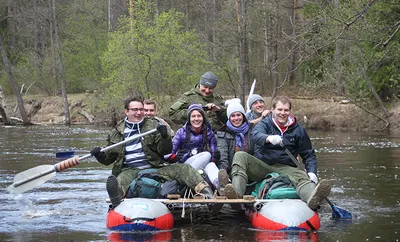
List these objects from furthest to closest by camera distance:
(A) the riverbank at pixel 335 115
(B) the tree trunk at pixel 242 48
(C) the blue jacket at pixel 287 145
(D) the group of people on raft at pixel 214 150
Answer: (B) the tree trunk at pixel 242 48 → (A) the riverbank at pixel 335 115 → (C) the blue jacket at pixel 287 145 → (D) the group of people on raft at pixel 214 150

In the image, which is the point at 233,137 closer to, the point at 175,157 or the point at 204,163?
the point at 204,163

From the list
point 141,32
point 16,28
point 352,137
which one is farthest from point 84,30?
point 352,137

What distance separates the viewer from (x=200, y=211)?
920cm

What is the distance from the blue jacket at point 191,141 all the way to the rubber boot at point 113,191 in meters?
1.27

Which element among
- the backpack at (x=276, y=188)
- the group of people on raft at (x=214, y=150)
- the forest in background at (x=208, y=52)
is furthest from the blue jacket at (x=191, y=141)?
the forest in background at (x=208, y=52)

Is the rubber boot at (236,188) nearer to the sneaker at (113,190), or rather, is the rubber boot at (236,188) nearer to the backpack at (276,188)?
the backpack at (276,188)

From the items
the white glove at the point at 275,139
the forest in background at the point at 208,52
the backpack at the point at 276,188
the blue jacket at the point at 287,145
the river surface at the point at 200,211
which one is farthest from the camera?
the forest in background at the point at 208,52

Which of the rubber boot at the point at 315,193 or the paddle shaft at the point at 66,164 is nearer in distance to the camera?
the rubber boot at the point at 315,193

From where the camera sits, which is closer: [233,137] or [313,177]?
[313,177]

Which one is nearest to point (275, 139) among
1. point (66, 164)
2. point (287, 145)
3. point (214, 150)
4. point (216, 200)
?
point (287, 145)

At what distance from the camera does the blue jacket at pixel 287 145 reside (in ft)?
27.5

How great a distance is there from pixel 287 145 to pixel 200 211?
1612mm

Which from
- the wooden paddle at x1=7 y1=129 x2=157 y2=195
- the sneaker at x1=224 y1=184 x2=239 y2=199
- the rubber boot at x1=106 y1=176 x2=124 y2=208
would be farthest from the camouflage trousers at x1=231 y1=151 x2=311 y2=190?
the wooden paddle at x1=7 y1=129 x2=157 y2=195

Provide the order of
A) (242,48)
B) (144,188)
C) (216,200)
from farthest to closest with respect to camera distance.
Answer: (242,48)
(144,188)
(216,200)
